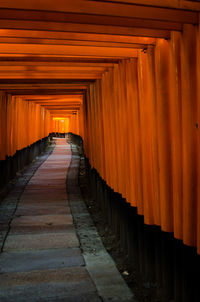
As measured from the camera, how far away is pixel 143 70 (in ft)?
13.1

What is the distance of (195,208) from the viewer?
301 cm

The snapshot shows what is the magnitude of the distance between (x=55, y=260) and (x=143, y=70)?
308 centimetres

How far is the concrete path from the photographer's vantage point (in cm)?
399

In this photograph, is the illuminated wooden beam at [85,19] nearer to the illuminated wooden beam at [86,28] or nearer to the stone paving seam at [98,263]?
the illuminated wooden beam at [86,28]

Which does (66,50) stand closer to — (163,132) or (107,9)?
(107,9)

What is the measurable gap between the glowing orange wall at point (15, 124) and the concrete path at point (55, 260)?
2.42m

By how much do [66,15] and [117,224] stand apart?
4.01 metres

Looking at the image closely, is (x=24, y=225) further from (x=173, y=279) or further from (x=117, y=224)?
(x=173, y=279)

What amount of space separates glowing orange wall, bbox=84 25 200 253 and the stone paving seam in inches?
37.1

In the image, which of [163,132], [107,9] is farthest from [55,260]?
[107,9]

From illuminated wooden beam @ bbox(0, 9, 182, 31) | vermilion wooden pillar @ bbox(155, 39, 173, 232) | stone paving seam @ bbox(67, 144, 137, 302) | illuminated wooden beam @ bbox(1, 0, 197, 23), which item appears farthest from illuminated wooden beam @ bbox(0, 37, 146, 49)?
stone paving seam @ bbox(67, 144, 137, 302)

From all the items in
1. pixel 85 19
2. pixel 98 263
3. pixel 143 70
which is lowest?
pixel 98 263

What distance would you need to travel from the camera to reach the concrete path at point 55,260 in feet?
13.1

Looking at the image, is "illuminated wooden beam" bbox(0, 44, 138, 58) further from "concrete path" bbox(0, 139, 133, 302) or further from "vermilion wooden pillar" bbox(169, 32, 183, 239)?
"concrete path" bbox(0, 139, 133, 302)
